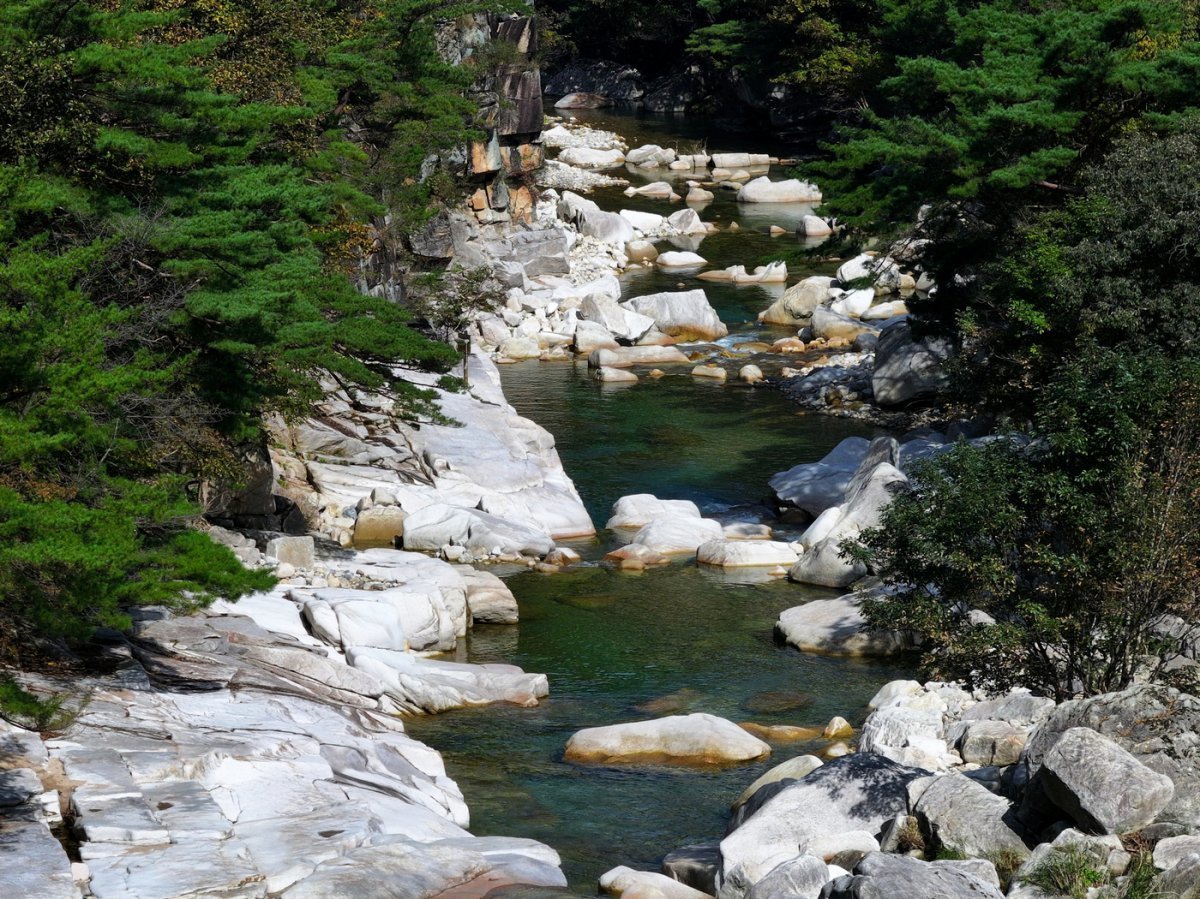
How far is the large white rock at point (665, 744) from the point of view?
18.2 metres

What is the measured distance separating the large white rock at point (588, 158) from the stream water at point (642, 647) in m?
28.8

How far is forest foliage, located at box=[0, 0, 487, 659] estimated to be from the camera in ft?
39.5

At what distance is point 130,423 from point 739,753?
8.53m

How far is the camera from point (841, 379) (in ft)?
121

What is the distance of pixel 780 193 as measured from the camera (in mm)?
59844

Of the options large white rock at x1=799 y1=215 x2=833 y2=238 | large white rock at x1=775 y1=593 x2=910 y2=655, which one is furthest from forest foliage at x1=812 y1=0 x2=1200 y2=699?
large white rock at x1=799 y1=215 x2=833 y2=238

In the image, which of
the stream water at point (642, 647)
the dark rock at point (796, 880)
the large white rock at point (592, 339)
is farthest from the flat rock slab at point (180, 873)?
the large white rock at point (592, 339)

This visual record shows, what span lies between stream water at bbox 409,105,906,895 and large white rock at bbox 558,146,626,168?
28.8 metres

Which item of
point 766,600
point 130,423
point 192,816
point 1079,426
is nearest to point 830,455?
point 766,600

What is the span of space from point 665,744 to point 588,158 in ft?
169

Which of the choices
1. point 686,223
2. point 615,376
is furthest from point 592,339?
point 686,223

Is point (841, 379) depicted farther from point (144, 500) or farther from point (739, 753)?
point (144, 500)

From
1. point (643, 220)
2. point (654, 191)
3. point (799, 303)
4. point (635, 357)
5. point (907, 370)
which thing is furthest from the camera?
point (654, 191)

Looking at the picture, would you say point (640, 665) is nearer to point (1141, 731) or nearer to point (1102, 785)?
point (1141, 731)
